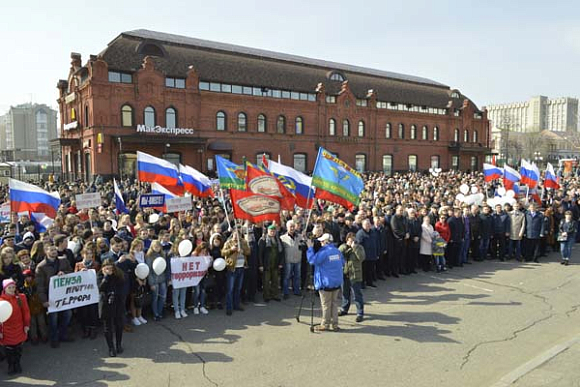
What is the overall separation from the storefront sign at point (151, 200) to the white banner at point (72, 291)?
5.54 metres

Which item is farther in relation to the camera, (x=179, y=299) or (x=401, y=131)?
(x=401, y=131)

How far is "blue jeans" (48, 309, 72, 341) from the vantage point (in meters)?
7.04

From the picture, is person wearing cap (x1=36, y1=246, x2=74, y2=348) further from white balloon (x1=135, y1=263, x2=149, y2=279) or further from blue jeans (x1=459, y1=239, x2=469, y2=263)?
blue jeans (x1=459, y1=239, x2=469, y2=263)

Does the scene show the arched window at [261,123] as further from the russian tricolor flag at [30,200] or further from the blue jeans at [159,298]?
the blue jeans at [159,298]

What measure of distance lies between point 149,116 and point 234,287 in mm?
27219

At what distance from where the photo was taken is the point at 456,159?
56.1 m

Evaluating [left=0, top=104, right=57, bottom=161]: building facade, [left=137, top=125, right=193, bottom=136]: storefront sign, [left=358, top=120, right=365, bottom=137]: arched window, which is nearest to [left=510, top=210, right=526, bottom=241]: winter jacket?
[left=137, top=125, right=193, bottom=136]: storefront sign

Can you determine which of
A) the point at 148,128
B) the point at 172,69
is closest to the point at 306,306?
the point at 148,128

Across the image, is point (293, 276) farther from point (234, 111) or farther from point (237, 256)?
point (234, 111)

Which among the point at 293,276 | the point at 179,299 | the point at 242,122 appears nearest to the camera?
the point at 179,299

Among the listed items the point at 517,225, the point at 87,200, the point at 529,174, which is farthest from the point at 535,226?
the point at 87,200

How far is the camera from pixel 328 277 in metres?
7.53

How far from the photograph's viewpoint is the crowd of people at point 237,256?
7.03 meters

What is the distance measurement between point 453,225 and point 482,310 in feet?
14.8
